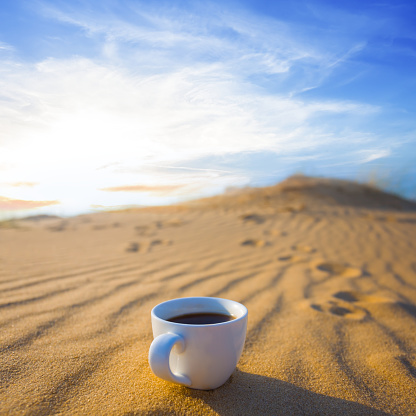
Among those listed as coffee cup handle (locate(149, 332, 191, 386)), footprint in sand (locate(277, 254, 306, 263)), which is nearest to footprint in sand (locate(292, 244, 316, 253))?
footprint in sand (locate(277, 254, 306, 263))

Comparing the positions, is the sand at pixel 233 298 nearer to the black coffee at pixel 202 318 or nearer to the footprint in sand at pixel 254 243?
the footprint in sand at pixel 254 243

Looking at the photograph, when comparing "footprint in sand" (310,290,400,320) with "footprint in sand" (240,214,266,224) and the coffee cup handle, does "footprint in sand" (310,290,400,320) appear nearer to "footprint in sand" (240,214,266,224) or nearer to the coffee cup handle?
the coffee cup handle

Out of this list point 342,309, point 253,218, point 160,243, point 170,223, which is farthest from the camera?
point 170,223

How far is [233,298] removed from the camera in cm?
254

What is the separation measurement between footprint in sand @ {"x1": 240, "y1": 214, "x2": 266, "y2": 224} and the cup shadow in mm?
4396

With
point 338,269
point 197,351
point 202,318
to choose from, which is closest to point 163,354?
point 197,351

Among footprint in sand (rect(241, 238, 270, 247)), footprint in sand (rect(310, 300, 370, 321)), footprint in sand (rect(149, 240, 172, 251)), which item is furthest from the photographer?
footprint in sand (rect(149, 240, 172, 251))

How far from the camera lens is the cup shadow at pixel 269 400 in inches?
44.9

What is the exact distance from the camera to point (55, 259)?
3.55 m

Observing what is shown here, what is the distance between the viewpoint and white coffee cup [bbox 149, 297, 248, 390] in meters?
1.05

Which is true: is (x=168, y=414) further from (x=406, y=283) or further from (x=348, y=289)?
(x=406, y=283)

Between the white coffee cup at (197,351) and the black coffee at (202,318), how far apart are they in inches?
4.1

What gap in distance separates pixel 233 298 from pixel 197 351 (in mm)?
1463

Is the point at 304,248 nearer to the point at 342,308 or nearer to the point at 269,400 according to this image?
the point at 342,308
